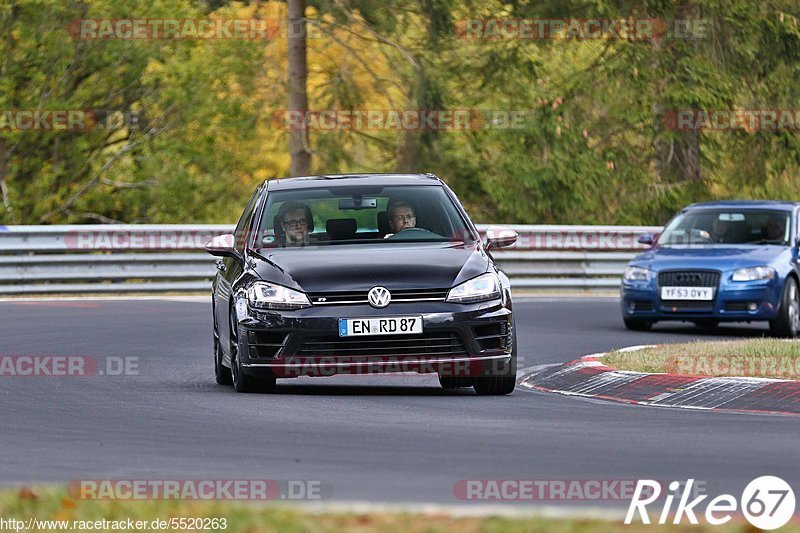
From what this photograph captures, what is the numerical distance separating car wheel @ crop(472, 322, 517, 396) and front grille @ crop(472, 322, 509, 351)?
12 cm

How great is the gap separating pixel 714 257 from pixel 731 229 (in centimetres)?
101

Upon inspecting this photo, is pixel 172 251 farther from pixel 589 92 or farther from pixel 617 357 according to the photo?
pixel 589 92

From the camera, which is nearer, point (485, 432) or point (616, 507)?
point (616, 507)

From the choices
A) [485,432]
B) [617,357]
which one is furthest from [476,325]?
[617,357]

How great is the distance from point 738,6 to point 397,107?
28.9 feet

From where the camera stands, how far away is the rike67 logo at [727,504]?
711 cm

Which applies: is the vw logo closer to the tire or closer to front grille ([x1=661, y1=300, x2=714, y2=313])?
the tire

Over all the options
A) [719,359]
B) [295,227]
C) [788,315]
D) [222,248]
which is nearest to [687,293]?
[788,315]

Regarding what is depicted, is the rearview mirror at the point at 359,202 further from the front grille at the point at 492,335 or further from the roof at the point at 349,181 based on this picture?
the front grille at the point at 492,335

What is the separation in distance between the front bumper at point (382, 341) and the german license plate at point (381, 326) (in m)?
0.03

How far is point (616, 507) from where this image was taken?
24.6 ft

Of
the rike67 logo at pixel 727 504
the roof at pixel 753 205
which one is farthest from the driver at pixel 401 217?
the roof at pixel 753 205

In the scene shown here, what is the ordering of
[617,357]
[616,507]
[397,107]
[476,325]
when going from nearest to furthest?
[616,507] → [476,325] → [617,357] → [397,107]

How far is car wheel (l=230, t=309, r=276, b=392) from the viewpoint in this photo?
1270 centimetres
